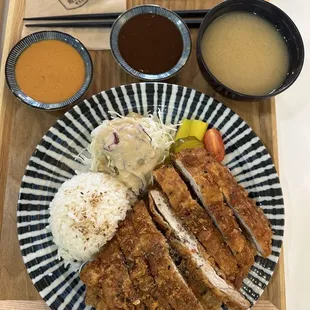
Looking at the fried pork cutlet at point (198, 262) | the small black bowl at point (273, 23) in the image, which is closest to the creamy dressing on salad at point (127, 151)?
the fried pork cutlet at point (198, 262)

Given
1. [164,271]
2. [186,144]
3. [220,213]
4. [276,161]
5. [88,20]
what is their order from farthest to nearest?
[88,20] < [276,161] < [186,144] < [220,213] < [164,271]

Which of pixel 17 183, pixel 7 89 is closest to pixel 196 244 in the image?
pixel 17 183

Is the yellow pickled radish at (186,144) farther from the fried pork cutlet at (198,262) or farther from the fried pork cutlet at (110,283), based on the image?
the fried pork cutlet at (110,283)

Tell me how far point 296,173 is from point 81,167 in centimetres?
144

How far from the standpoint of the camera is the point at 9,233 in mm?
2521

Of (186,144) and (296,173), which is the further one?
(296,173)

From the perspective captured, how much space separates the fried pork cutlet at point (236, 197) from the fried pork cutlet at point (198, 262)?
26cm

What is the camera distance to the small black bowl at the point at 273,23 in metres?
2.55

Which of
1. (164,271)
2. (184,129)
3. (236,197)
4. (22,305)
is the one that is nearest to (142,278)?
(164,271)

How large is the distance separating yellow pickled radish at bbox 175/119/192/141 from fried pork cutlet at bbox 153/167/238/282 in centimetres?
38

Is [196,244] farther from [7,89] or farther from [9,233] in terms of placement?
[7,89]

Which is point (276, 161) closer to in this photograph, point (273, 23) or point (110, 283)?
point (273, 23)

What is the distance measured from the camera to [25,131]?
106 inches

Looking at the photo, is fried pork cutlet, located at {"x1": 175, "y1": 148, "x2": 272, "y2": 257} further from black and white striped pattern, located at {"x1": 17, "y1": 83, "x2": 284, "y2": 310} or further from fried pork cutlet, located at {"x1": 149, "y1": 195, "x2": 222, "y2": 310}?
fried pork cutlet, located at {"x1": 149, "y1": 195, "x2": 222, "y2": 310}
